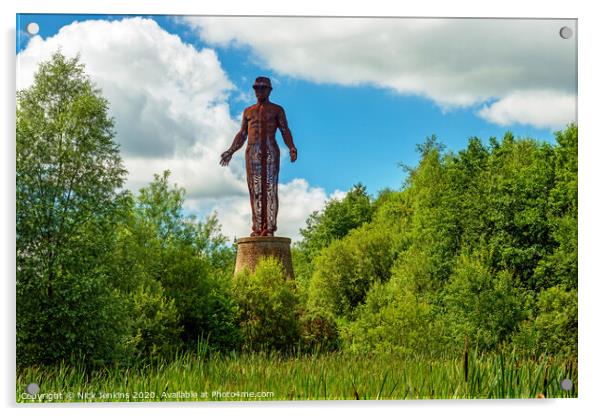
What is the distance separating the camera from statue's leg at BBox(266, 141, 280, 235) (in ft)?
62.5

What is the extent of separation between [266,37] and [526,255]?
7943 mm

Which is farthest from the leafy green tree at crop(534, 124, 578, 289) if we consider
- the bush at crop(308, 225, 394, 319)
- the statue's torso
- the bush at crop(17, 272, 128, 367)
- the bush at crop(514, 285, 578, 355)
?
the bush at crop(308, 225, 394, 319)

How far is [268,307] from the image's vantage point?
18281 mm

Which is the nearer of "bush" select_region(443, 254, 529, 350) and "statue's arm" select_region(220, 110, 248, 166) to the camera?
"bush" select_region(443, 254, 529, 350)

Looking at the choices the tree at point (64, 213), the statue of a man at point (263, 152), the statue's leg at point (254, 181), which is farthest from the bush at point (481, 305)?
the tree at point (64, 213)

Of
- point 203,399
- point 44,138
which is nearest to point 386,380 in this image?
point 203,399

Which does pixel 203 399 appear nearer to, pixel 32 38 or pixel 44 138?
pixel 44 138

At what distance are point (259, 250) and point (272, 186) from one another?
1949 millimetres

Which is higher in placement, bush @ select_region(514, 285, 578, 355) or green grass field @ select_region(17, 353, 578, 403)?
bush @ select_region(514, 285, 578, 355)

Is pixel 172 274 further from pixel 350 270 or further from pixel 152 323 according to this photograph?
pixel 350 270

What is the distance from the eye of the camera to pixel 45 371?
1204cm

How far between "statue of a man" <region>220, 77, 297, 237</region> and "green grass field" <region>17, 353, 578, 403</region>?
5.23 m

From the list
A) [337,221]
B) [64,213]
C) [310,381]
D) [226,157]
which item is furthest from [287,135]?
[337,221]

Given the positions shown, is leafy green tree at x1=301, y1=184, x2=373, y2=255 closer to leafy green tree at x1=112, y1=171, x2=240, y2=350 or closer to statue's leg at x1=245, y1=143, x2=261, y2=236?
statue's leg at x1=245, y1=143, x2=261, y2=236
